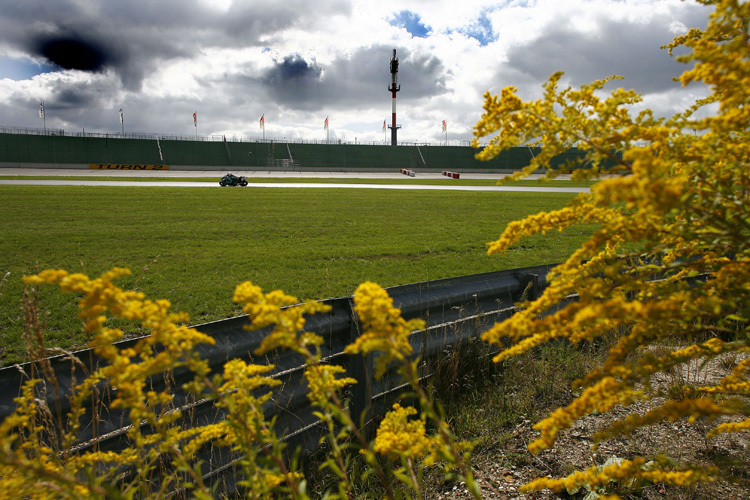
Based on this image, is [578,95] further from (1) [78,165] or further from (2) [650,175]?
(1) [78,165]

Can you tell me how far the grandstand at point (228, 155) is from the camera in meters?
55.9

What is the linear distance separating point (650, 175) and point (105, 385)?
2757 millimetres

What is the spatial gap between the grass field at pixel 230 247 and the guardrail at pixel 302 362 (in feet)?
4.18

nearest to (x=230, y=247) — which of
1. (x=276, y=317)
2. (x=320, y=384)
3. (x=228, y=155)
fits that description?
(x=320, y=384)

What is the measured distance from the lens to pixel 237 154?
6456cm

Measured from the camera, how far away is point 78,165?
2184 inches

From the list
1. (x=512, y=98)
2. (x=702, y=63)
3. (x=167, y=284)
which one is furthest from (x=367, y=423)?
(x=167, y=284)

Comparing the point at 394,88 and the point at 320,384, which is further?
the point at 394,88

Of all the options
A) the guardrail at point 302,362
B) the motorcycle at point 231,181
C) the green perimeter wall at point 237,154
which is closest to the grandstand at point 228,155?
the green perimeter wall at point 237,154

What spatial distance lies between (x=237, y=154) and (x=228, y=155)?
129 centimetres

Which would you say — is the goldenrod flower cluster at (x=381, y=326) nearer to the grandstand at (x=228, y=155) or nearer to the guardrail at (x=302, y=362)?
the guardrail at (x=302, y=362)

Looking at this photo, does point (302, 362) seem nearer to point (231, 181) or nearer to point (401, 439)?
point (401, 439)

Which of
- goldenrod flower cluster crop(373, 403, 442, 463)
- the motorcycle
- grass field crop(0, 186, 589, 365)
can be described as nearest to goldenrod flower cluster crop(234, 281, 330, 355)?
goldenrod flower cluster crop(373, 403, 442, 463)

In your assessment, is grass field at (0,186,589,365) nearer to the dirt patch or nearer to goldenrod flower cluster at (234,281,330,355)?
goldenrod flower cluster at (234,281,330,355)
